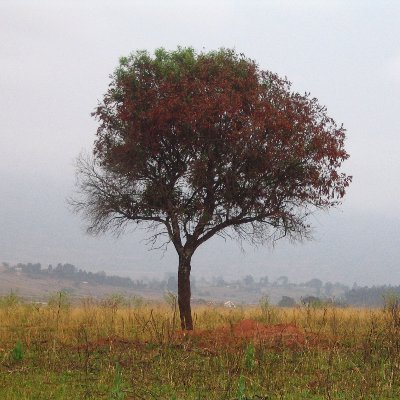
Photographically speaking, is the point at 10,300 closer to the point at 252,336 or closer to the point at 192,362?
the point at 252,336

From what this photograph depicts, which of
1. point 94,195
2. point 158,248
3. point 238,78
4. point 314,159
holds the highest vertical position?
point 238,78

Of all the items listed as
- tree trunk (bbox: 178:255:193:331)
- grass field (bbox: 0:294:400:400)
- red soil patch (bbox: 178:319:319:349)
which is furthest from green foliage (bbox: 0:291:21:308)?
red soil patch (bbox: 178:319:319:349)

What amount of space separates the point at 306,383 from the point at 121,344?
5954mm

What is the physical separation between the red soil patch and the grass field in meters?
0.03

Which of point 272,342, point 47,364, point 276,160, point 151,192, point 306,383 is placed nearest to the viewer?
point 306,383

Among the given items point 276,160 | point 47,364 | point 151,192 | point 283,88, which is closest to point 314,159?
point 276,160

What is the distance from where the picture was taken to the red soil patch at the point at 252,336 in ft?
49.7

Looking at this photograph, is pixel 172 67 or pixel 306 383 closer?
pixel 306 383

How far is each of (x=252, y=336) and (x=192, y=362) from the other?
3466 millimetres

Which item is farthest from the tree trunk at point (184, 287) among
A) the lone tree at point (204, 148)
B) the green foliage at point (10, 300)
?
the green foliage at point (10, 300)

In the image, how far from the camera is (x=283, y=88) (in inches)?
771

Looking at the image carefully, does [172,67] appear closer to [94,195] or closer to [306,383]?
[94,195]

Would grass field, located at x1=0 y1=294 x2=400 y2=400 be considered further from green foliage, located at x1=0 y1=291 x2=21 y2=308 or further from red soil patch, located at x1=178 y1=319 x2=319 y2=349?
green foliage, located at x1=0 y1=291 x2=21 y2=308

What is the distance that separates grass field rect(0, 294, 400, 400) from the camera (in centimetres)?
1036
